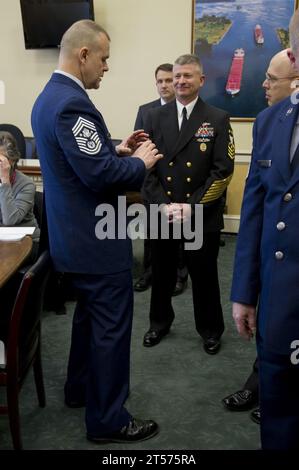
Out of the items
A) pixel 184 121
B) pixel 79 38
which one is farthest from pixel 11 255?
pixel 184 121

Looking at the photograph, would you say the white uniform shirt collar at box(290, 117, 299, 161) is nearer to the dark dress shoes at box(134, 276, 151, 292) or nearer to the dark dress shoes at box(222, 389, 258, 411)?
the dark dress shoes at box(222, 389, 258, 411)

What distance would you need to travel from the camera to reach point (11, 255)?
6.26 feet

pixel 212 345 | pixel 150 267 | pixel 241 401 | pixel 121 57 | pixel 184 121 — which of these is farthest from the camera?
pixel 121 57

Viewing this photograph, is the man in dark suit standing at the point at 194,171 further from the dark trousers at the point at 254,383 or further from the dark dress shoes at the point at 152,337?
the dark trousers at the point at 254,383

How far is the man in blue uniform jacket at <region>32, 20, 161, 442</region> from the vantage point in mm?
1525

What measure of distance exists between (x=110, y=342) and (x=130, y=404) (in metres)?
0.54

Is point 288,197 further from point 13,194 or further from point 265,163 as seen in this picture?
point 13,194

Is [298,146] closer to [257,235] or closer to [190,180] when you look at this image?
[257,235]

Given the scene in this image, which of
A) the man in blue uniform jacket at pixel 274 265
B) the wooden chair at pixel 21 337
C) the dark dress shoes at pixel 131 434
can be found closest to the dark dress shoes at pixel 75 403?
the dark dress shoes at pixel 131 434

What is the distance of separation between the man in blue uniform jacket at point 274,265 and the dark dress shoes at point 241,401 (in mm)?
700

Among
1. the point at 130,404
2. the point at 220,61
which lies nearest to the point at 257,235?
the point at 130,404

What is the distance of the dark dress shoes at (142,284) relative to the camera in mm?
3418

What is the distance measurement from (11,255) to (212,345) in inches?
49.5

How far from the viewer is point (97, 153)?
5.00 feet
